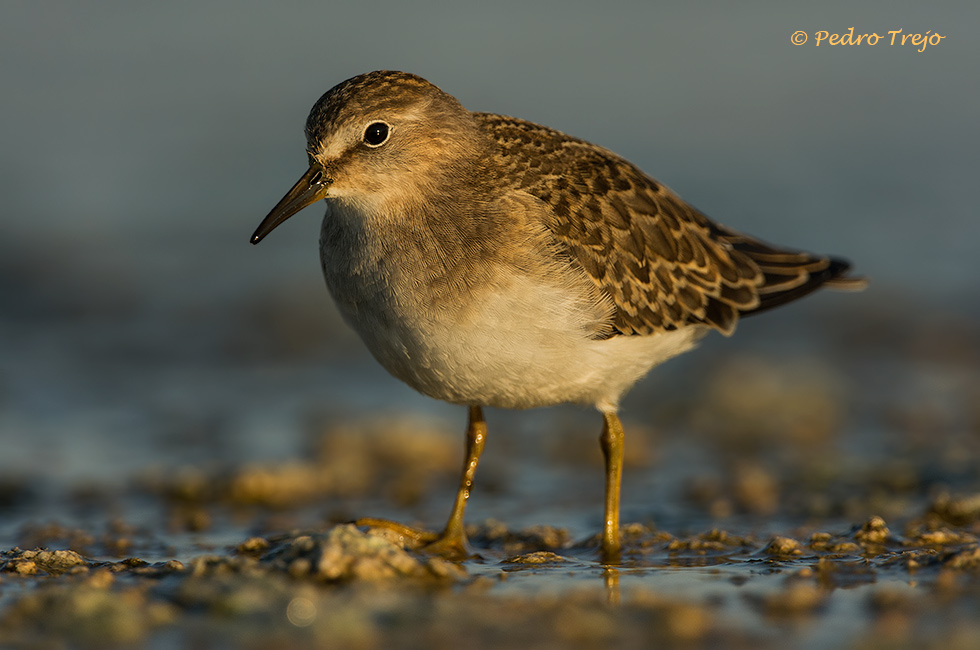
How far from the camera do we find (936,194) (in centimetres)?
1472

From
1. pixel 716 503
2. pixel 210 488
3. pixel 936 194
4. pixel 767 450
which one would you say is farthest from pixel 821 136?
pixel 210 488

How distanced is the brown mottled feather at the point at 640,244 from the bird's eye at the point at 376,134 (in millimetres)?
688

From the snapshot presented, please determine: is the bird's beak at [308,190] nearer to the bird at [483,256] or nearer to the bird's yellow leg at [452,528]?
the bird at [483,256]

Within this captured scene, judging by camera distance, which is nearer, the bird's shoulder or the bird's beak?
the bird's beak


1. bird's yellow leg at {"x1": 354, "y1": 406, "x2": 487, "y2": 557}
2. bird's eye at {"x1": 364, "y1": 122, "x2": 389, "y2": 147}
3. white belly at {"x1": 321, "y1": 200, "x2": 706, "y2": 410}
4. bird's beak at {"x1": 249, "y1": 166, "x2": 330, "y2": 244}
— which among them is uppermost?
bird's eye at {"x1": 364, "y1": 122, "x2": 389, "y2": 147}

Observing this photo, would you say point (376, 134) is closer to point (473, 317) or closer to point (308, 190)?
point (308, 190)

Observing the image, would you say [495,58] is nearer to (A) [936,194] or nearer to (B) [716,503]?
(A) [936,194]

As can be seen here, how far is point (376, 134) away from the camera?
20.7ft

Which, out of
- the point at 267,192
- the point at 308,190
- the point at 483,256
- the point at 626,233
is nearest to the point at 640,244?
the point at 626,233

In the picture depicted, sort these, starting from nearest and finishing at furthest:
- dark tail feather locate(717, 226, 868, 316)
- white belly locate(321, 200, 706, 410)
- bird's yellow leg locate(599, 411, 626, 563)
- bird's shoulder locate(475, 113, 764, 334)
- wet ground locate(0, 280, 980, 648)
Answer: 1. wet ground locate(0, 280, 980, 648)
2. white belly locate(321, 200, 706, 410)
3. bird's yellow leg locate(599, 411, 626, 563)
4. bird's shoulder locate(475, 113, 764, 334)
5. dark tail feather locate(717, 226, 868, 316)

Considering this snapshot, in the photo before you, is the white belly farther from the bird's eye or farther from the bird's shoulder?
the bird's eye

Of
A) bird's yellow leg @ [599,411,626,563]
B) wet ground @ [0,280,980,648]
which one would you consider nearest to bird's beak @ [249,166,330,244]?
wet ground @ [0,280,980,648]

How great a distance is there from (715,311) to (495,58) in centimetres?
1126

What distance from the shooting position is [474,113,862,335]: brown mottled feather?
6418 mm
